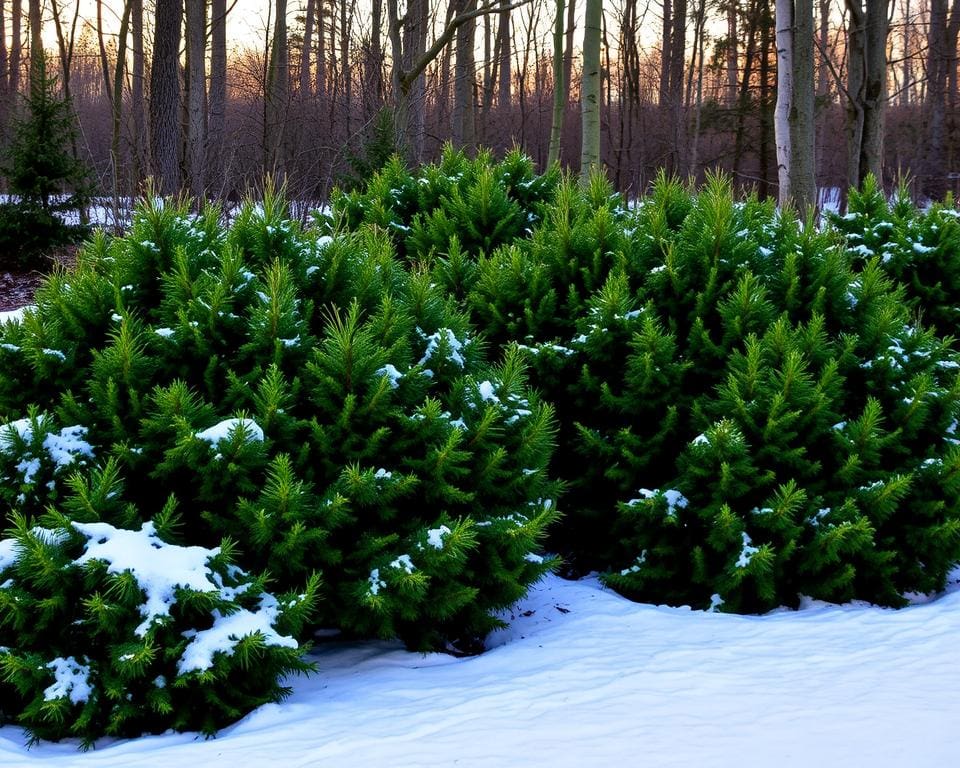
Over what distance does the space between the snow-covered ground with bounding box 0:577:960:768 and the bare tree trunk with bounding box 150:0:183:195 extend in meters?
11.5

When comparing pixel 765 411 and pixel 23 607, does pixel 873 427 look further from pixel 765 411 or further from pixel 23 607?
pixel 23 607

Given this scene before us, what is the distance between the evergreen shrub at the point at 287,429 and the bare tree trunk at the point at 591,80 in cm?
907

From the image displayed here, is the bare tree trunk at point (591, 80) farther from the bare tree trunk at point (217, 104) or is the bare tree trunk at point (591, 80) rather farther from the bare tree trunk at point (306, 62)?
the bare tree trunk at point (306, 62)

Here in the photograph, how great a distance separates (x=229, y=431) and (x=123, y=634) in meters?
0.80

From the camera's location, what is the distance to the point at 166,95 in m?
13.7

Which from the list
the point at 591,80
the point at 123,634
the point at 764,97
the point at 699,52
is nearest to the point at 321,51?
the point at 699,52

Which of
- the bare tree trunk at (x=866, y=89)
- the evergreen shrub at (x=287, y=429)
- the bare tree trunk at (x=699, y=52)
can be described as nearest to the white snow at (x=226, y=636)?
the evergreen shrub at (x=287, y=429)

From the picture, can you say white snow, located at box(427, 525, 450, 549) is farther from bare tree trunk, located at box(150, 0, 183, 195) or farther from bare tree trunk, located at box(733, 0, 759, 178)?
bare tree trunk, located at box(733, 0, 759, 178)

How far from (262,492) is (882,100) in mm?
13038

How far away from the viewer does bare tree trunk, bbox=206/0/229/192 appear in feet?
48.4

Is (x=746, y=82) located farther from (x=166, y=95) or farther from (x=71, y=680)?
(x=71, y=680)

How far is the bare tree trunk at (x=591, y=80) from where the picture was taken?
40.2 feet

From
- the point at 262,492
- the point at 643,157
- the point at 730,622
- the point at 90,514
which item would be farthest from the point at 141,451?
the point at 643,157

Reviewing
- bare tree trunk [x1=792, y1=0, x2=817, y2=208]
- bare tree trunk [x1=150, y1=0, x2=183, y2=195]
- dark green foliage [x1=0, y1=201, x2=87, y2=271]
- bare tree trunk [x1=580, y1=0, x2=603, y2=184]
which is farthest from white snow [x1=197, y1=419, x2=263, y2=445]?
bare tree trunk [x1=150, y1=0, x2=183, y2=195]
